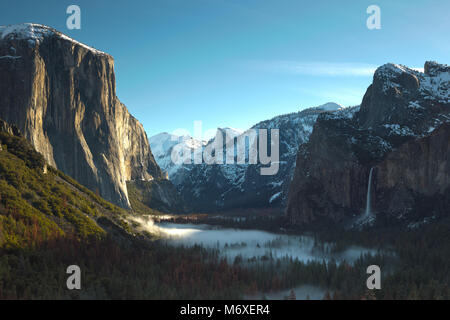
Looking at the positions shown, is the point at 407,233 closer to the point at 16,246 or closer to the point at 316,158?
the point at 316,158

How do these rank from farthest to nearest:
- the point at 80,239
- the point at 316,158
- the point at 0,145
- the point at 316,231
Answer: the point at 316,158, the point at 316,231, the point at 0,145, the point at 80,239

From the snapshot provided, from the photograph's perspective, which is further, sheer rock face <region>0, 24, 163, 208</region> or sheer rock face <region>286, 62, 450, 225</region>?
sheer rock face <region>286, 62, 450, 225</region>

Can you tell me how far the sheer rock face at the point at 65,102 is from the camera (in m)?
134

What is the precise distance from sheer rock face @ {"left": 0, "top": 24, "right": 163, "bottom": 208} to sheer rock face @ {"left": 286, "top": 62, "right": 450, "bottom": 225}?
342 ft

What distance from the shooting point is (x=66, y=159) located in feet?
493

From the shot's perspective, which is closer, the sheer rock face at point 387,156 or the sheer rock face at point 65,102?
the sheer rock face at point 65,102

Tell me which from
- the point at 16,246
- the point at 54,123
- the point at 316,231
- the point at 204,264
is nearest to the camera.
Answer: the point at 16,246

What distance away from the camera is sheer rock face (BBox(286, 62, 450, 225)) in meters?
153

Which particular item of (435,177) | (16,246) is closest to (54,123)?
(16,246)

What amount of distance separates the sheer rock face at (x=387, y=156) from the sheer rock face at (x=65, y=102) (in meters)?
104

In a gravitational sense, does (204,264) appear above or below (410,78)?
below

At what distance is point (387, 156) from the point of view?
165 metres

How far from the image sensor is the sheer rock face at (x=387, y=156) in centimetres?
15275

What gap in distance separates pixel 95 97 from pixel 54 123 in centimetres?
3296
